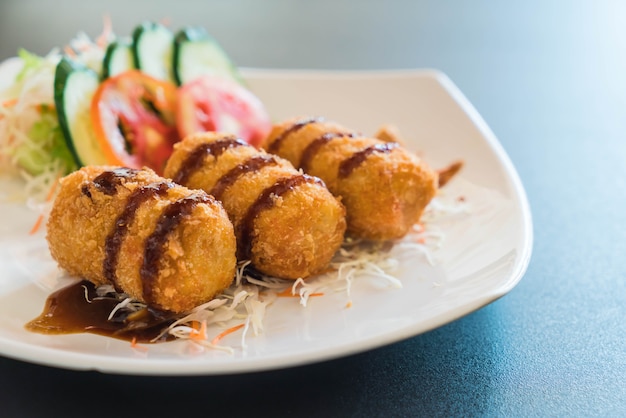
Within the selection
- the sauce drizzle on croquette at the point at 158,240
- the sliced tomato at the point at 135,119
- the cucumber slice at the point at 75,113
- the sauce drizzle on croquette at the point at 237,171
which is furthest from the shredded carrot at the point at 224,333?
the cucumber slice at the point at 75,113

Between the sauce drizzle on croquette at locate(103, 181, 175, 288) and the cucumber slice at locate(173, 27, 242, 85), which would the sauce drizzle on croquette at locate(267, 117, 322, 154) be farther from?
the cucumber slice at locate(173, 27, 242, 85)

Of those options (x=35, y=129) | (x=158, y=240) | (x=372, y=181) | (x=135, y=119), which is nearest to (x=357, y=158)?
(x=372, y=181)

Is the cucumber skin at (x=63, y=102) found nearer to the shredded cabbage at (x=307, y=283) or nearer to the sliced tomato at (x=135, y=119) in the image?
the sliced tomato at (x=135, y=119)

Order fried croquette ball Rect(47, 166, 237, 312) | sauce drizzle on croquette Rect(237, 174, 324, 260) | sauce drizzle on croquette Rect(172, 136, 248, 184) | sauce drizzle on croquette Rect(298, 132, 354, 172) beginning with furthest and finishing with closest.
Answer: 1. sauce drizzle on croquette Rect(298, 132, 354, 172)
2. sauce drizzle on croquette Rect(172, 136, 248, 184)
3. sauce drizzle on croquette Rect(237, 174, 324, 260)
4. fried croquette ball Rect(47, 166, 237, 312)

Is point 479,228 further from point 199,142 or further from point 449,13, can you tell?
point 449,13

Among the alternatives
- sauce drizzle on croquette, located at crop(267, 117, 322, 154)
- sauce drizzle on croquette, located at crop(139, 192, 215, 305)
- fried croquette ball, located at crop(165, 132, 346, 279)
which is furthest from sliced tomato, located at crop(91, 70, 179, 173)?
sauce drizzle on croquette, located at crop(139, 192, 215, 305)

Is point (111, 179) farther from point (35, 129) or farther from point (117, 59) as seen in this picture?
point (117, 59)
